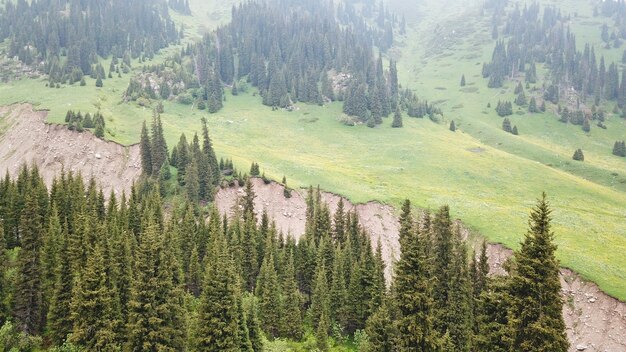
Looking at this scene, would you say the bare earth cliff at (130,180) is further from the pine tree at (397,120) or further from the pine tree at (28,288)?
the pine tree at (397,120)

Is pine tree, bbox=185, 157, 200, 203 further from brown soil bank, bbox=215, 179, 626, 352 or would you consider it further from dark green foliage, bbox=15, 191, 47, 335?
dark green foliage, bbox=15, 191, 47, 335

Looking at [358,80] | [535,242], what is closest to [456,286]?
[535,242]

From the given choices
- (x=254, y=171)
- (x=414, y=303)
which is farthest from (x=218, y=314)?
(x=254, y=171)

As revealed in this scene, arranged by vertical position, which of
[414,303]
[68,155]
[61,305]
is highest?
[414,303]

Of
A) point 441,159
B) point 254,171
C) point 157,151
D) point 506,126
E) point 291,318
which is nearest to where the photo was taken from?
point 291,318

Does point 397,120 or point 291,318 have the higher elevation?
point 397,120

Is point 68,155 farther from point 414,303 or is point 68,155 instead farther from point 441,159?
point 414,303

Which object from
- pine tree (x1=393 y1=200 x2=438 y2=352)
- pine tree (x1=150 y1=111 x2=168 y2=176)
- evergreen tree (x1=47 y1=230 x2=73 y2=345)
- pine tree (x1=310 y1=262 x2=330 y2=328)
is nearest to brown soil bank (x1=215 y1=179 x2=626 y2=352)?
pine tree (x1=393 y1=200 x2=438 y2=352)
